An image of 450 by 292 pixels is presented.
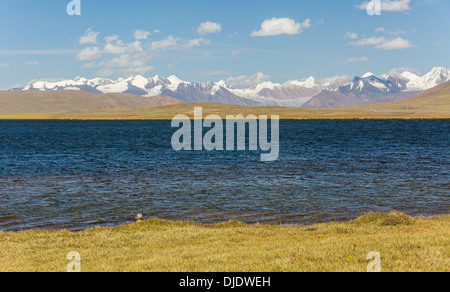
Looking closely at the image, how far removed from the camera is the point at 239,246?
60.4ft

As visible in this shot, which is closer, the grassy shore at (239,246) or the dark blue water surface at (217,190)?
the grassy shore at (239,246)

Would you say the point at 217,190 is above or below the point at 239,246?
below

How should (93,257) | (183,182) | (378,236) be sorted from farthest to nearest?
1. (183,182)
2. (378,236)
3. (93,257)

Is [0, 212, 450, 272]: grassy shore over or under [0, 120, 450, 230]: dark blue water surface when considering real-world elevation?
over

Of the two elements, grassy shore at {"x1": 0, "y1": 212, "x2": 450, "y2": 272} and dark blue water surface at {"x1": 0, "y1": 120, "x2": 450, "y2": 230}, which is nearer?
grassy shore at {"x1": 0, "y1": 212, "x2": 450, "y2": 272}

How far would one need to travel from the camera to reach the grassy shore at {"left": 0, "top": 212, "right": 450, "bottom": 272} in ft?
46.3

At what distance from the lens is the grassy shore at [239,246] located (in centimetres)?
1412

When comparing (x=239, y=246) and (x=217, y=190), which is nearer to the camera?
(x=239, y=246)

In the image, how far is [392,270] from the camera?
12875 millimetres

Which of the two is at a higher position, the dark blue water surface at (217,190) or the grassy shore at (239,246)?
the grassy shore at (239,246)
